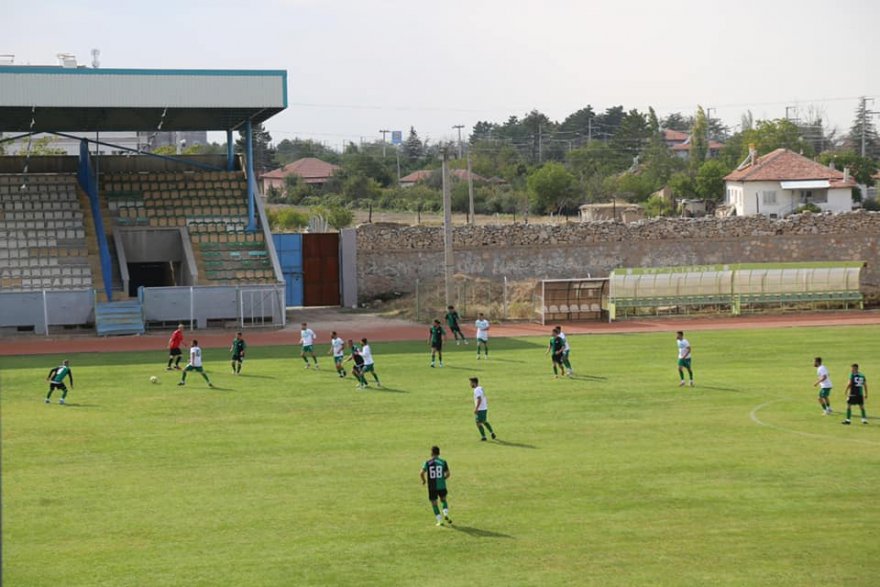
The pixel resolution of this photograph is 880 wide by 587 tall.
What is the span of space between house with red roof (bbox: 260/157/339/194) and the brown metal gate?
64486 mm

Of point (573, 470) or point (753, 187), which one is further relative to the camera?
point (753, 187)

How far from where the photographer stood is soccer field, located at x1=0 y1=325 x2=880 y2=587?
626 inches

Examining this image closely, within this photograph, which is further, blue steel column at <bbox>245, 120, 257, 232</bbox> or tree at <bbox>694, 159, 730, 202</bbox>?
tree at <bbox>694, 159, 730, 202</bbox>

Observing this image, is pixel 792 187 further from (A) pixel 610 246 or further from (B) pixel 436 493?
(B) pixel 436 493

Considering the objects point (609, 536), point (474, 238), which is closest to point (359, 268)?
point (474, 238)

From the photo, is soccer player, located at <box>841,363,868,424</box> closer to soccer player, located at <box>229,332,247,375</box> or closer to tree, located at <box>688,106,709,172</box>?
soccer player, located at <box>229,332,247,375</box>

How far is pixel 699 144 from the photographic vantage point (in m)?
135

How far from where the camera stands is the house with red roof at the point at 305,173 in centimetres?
12262

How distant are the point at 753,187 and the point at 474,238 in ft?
111

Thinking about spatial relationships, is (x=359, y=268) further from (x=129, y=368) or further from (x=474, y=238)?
(x=129, y=368)

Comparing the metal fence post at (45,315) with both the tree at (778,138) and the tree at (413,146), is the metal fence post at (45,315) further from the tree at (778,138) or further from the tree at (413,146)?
the tree at (413,146)

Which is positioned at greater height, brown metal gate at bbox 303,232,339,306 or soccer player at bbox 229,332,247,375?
brown metal gate at bbox 303,232,339,306

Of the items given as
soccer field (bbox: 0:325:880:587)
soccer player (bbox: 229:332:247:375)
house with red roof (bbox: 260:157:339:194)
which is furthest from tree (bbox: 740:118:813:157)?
soccer player (bbox: 229:332:247:375)

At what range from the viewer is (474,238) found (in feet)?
194
